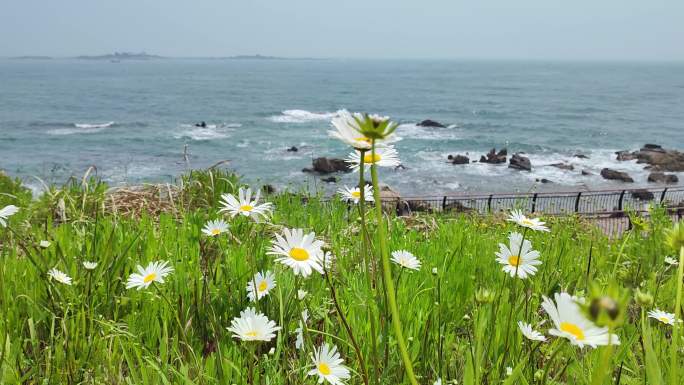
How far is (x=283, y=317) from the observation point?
7.20ft

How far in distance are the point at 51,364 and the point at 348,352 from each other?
110 centimetres

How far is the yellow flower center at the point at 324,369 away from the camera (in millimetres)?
1444

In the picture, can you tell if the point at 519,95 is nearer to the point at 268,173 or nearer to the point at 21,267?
the point at 268,173

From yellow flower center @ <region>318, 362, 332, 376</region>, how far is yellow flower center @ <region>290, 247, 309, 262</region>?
11.3 inches

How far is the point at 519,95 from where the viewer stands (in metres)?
92.4

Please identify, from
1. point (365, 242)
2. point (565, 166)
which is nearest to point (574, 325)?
point (365, 242)

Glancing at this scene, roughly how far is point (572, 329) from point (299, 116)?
64337 mm

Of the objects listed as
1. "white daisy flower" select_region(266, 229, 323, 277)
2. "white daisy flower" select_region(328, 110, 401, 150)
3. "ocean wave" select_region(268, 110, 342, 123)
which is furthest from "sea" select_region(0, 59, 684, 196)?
"white daisy flower" select_region(328, 110, 401, 150)

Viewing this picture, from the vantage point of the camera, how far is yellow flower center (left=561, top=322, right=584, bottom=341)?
46.5 inches

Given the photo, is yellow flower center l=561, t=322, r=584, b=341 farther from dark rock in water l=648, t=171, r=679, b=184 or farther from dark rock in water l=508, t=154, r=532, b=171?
dark rock in water l=648, t=171, r=679, b=184

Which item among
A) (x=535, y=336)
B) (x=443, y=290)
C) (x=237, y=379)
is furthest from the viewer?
(x=443, y=290)

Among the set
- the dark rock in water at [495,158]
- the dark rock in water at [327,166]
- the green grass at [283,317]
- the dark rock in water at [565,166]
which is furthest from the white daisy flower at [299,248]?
the dark rock in water at [495,158]

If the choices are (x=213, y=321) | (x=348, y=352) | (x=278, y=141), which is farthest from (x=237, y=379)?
(x=278, y=141)

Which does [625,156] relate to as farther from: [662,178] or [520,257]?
[520,257]
